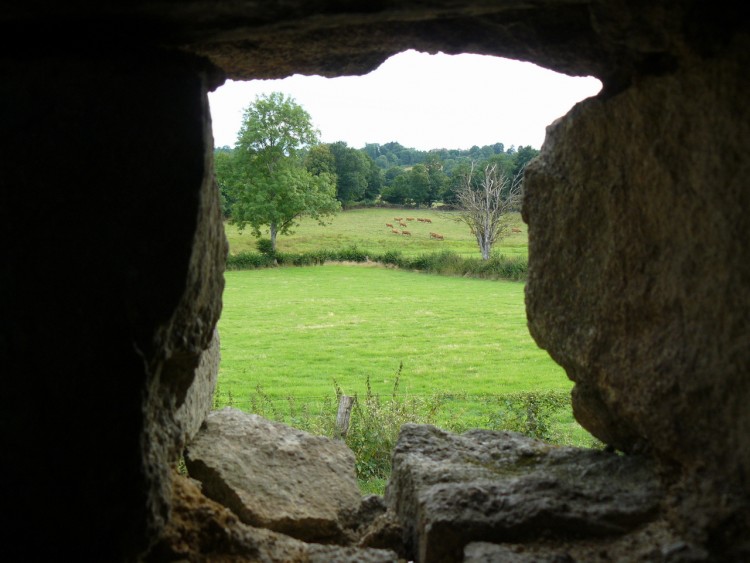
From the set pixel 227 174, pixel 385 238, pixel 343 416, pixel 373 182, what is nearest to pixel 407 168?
pixel 373 182

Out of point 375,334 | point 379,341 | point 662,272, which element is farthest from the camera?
point 375,334

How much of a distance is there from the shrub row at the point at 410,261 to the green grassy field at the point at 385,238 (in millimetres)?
458

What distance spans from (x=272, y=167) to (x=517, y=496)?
33.4 m

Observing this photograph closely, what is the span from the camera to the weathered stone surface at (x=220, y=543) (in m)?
2.46

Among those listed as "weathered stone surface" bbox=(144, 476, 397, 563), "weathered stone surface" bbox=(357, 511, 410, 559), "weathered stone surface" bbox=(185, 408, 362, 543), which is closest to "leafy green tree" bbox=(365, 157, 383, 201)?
"weathered stone surface" bbox=(185, 408, 362, 543)

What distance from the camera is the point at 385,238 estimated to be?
28.9 meters

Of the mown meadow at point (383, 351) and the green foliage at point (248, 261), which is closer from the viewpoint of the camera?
the mown meadow at point (383, 351)

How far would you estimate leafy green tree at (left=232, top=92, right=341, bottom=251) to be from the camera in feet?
110

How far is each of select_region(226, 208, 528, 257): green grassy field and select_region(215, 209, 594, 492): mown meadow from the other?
0.10m

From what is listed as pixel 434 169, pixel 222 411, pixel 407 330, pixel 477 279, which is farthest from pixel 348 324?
pixel 222 411

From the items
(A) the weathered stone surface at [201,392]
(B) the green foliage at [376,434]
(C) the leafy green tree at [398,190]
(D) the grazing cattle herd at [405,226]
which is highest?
(C) the leafy green tree at [398,190]

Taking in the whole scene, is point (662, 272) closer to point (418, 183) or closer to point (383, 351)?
point (383, 351)

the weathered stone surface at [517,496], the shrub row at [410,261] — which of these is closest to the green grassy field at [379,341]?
the shrub row at [410,261]

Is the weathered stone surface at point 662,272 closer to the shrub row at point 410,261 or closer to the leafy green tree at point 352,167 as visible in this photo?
the leafy green tree at point 352,167
